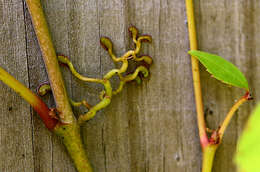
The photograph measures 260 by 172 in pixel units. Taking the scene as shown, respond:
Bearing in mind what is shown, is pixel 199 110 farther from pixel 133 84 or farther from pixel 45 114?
pixel 45 114

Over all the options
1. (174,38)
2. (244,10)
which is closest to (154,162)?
(174,38)

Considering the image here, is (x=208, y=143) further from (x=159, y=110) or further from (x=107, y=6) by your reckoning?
(x=107, y=6)

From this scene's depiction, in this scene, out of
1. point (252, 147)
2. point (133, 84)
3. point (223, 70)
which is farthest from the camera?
point (133, 84)

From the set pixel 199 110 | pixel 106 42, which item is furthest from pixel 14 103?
pixel 199 110

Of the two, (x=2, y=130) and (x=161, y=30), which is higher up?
(x=161, y=30)

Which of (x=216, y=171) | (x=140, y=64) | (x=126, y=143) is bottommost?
A: (x=216, y=171)

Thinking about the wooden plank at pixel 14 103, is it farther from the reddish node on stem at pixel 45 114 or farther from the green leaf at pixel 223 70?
the green leaf at pixel 223 70

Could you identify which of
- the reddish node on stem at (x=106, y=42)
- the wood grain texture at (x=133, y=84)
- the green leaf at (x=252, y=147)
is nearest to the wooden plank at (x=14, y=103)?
the wood grain texture at (x=133, y=84)
